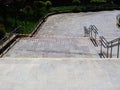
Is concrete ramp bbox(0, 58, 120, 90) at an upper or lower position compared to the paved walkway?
upper

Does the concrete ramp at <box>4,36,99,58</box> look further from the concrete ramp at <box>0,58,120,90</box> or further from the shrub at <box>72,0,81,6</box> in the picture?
the shrub at <box>72,0,81,6</box>

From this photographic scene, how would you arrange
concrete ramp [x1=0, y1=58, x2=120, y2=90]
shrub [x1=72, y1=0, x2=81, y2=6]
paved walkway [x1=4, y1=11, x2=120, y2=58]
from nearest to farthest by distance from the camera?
1. concrete ramp [x1=0, y1=58, x2=120, y2=90]
2. paved walkway [x1=4, y1=11, x2=120, y2=58]
3. shrub [x1=72, y1=0, x2=81, y2=6]

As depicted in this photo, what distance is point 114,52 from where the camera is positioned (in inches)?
606

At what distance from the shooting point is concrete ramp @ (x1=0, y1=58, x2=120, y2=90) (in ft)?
31.1

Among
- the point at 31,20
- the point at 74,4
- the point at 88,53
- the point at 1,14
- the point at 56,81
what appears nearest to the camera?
the point at 56,81

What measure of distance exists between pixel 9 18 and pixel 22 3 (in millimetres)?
6828

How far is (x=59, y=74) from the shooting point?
34.3 feet

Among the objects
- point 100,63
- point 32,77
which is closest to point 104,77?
point 100,63

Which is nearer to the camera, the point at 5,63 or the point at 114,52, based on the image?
the point at 5,63

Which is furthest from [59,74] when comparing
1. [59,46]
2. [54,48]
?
[59,46]

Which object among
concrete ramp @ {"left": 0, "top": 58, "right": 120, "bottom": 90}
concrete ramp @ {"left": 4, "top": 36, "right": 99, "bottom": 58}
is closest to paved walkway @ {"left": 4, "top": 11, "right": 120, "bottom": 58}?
concrete ramp @ {"left": 4, "top": 36, "right": 99, "bottom": 58}

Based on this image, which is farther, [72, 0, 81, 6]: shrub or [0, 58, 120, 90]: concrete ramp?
[72, 0, 81, 6]: shrub

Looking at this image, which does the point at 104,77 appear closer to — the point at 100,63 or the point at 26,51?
the point at 100,63

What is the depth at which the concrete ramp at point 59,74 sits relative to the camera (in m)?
9.48
